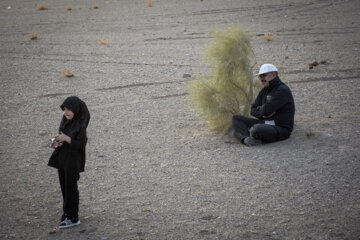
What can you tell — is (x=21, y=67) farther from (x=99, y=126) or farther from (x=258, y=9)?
(x=258, y=9)

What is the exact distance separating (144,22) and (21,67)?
928 centimetres

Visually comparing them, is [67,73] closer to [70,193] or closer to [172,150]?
[172,150]

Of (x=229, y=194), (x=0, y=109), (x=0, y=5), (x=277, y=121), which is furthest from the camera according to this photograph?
(x=0, y=5)

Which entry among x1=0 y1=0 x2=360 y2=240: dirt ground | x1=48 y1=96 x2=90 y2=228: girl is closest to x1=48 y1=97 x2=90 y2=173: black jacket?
x1=48 y1=96 x2=90 y2=228: girl

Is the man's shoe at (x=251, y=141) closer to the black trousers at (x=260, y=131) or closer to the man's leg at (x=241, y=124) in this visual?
the black trousers at (x=260, y=131)

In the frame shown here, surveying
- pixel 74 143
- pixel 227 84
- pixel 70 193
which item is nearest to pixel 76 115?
pixel 74 143

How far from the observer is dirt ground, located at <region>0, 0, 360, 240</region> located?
561 centimetres

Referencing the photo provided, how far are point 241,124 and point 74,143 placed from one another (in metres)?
3.86

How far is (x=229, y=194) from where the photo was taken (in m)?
6.30

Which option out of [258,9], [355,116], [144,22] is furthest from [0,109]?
[258,9]

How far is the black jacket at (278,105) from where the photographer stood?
7.88 m

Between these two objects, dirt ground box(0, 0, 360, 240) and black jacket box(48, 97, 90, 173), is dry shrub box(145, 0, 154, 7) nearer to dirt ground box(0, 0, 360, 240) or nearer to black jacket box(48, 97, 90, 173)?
dirt ground box(0, 0, 360, 240)

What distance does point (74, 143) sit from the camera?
538 centimetres

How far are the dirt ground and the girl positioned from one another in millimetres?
390
